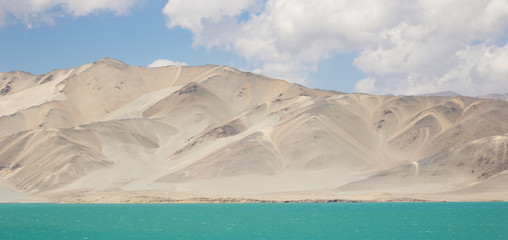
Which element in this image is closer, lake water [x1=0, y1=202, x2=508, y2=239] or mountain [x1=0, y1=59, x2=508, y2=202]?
lake water [x1=0, y1=202, x2=508, y2=239]

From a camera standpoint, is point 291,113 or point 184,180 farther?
point 291,113

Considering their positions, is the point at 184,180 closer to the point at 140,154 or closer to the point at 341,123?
the point at 140,154

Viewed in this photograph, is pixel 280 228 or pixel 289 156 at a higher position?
pixel 289 156

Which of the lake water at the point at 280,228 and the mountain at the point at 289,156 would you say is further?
the mountain at the point at 289,156

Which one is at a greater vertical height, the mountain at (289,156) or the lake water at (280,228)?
the mountain at (289,156)

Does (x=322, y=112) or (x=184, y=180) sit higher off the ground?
(x=322, y=112)

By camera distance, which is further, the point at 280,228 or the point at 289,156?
the point at 289,156

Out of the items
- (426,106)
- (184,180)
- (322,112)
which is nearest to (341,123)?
(322,112)

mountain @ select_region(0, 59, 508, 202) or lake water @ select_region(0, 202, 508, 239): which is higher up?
→ mountain @ select_region(0, 59, 508, 202)
